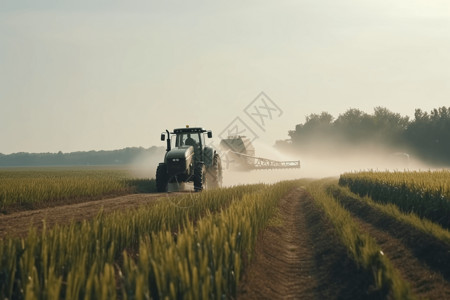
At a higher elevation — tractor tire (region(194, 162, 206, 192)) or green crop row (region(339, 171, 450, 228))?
tractor tire (region(194, 162, 206, 192))

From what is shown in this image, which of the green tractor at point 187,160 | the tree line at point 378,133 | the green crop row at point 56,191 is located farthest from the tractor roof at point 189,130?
the tree line at point 378,133

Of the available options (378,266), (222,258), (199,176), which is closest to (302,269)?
(378,266)

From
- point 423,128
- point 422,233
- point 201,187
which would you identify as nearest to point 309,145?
point 423,128

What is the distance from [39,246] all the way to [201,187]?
14.2 m

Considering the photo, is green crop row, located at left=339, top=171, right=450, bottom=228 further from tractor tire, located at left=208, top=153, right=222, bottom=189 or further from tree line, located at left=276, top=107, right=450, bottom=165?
tree line, located at left=276, top=107, right=450, bottom=165

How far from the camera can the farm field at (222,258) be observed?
15.4ft

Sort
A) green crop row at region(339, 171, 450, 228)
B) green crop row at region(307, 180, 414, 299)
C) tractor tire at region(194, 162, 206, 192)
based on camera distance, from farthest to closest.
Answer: tractor tire at region(194, 162, 206, 192) < green crop row at region(339, 171, 450, 228) < green crop row at region(307, 180, 414, 299)

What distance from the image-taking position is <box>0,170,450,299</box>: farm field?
15.4 feet

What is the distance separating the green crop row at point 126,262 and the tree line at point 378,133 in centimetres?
7160

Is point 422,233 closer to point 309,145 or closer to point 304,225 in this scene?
point 304,225

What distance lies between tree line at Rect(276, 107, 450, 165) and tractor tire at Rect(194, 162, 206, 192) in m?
60.5

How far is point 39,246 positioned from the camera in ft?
20.3

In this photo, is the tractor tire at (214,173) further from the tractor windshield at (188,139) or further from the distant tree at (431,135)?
the distant tree at (431,135)

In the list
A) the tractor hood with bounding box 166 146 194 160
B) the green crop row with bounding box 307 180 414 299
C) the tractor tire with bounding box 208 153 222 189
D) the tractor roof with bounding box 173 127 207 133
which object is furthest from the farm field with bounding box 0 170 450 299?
the tractor tire with bounding box 208 153 222 189
